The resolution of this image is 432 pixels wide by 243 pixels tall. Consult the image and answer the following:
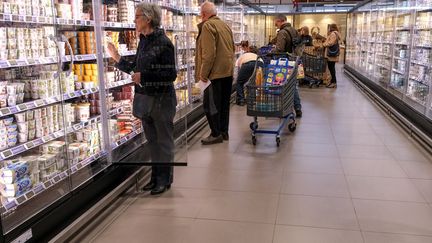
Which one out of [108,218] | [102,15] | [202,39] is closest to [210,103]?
[202,39]

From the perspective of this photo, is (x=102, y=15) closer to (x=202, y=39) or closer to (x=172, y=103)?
(x=172, y=103)

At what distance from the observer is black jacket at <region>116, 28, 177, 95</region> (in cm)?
339

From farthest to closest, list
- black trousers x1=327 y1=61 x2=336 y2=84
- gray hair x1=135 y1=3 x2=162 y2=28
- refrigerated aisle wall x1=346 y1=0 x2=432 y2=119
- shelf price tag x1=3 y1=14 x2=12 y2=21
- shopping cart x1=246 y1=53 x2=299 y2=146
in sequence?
black trousers x1=327 y1=61 x2=336 y2=84, refrigerated aisle wall x1=346 y1=0 x2=432 y2=119, shopping cart x1=246 y1=53 x2=299 y2=146, gray hair x1=135 y1=3 x2=162 y2=28, shelf price tag x1=3 y1=14 x2=12 y2=21

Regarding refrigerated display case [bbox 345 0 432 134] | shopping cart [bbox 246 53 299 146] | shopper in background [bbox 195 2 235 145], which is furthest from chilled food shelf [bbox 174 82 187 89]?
refrigerated display case [bbox 345 0 432 134]

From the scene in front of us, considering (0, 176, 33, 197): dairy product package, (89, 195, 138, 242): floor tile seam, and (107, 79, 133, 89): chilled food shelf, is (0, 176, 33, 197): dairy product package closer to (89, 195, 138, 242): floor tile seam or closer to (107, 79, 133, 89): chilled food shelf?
(89, 195, 138, 242): floor tile seam

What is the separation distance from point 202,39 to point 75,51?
1888mm

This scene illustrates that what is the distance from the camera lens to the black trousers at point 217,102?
529 cm

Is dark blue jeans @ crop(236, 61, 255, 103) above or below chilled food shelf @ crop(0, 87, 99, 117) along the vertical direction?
below

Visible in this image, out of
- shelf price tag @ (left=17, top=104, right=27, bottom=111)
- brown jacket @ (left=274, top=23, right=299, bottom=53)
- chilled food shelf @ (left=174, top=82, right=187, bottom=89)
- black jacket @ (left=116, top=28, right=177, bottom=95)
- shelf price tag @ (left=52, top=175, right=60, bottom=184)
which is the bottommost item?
shelf price tag @ (left=52, top=175, right=60, bottom=184)

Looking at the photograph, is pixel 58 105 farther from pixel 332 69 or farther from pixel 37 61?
pixel 332 69

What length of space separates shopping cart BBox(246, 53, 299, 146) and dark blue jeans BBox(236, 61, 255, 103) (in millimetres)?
1444

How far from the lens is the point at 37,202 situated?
9.25ft

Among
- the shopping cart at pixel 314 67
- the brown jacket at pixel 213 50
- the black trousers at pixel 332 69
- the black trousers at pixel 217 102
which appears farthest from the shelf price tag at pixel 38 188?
the black trousers at pixel 332 69

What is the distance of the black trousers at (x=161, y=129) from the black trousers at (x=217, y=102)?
5.37 ft
